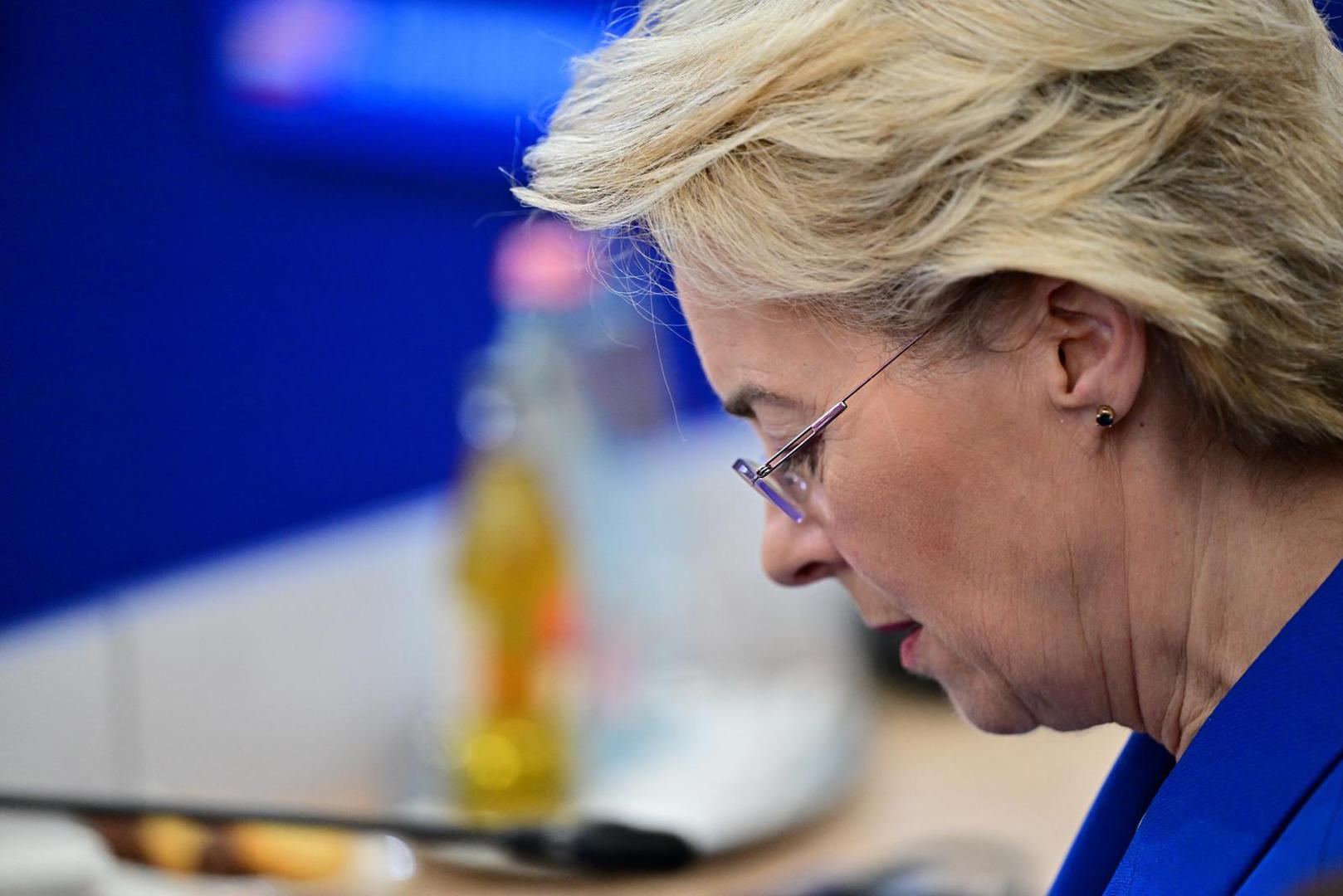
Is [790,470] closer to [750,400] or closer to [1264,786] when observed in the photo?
[750,400]

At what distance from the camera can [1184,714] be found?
0.70 meters

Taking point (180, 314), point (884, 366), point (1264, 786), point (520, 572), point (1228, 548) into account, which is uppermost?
point (180, 314)

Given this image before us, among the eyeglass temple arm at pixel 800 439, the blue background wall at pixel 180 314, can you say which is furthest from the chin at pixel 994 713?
the blue background wall at pixel 180 314

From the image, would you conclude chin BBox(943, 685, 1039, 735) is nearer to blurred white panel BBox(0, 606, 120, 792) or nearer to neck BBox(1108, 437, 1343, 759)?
neck BBox(1108, 437, 1343, 759)

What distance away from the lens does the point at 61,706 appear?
4.10 feet

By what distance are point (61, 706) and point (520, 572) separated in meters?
0.43

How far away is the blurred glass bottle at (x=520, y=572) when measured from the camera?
1393 mm

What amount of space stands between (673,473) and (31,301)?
2.80ft

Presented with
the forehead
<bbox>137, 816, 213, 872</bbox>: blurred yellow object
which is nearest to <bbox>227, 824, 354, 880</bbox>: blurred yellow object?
<bbox>137, 816, 213, 872</bbox>: blurred yellow object

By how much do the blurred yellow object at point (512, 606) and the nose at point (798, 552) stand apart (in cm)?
64

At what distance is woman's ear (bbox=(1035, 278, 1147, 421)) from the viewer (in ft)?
2.03

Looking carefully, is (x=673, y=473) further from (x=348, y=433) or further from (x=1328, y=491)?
(x=1328, y=491)

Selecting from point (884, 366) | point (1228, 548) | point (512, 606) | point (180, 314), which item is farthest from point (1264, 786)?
point (180, 314)

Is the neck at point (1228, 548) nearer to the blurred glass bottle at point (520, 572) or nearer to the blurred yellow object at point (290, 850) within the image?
the blurred yellow object at point (290, 850)
